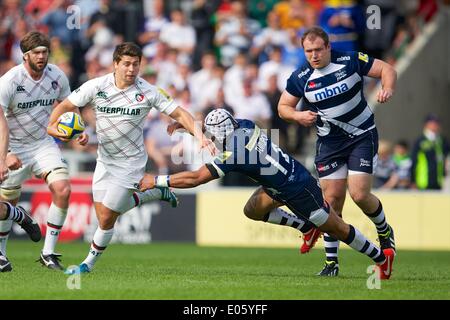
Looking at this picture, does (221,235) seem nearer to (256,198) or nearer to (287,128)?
(287,128)

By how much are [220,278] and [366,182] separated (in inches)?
81.0

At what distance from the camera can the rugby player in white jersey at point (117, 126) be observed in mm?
11906

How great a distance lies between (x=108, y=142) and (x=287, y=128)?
376 inches

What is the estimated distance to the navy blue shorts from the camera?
12.5m

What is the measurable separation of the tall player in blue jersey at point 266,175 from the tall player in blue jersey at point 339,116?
72 cm

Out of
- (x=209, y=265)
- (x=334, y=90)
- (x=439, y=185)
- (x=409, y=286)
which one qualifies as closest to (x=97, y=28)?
(x=439, y=185)

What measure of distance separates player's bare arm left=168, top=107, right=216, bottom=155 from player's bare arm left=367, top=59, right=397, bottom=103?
80.5 inches

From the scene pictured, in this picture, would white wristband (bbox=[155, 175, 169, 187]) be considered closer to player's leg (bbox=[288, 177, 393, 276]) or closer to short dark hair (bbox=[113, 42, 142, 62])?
player's leg (bbox=[288, 177, 393, 276])

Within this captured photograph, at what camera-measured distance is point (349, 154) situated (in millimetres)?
12578

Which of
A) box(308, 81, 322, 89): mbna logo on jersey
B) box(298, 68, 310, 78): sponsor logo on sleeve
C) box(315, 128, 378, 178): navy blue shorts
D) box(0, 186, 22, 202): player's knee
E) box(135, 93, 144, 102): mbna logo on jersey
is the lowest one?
box(0, 186, 22, 202): player's knee

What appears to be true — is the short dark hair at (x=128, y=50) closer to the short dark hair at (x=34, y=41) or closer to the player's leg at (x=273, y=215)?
the short dark hair at (x=34, y=41)

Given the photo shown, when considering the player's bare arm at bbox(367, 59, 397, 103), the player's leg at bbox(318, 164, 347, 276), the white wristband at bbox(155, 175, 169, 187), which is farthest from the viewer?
the player's leg at bbox(318, 164, 347, 276)

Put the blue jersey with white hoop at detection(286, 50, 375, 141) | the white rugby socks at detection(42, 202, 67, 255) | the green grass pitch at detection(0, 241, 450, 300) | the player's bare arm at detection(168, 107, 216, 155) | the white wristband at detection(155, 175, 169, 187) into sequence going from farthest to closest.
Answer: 1. the white rugby socks at detection(42, 202, 67, 255)
2. the blue jersey with white hoop at detection(286, 50, 375, 141)
3. the player's bare arm at detection(168, 107, 216, 155)
4. the white wristband at detection(155, 175, 169, 187)
5. the green grass pitch at detection(0, 241, 450, 300)

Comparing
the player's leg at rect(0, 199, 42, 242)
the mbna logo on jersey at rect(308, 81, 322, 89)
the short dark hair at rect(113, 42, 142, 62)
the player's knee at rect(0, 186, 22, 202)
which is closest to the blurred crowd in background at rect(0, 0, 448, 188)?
the player's knee at rect(0, 186, 22, 202)
